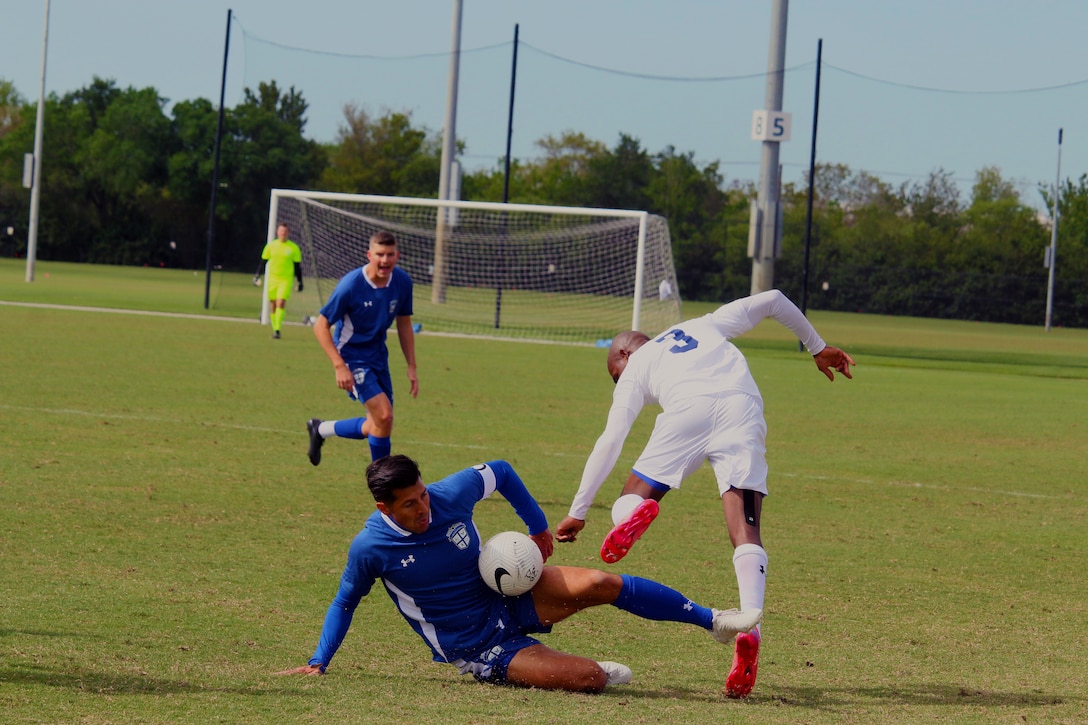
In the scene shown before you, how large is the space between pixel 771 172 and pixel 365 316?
15026 millimetres

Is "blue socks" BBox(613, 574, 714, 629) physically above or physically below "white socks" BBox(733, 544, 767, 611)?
below

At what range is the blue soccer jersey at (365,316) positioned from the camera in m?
9.45

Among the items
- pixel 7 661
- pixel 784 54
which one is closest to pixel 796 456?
pixel 7 661

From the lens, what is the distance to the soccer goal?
2766cm

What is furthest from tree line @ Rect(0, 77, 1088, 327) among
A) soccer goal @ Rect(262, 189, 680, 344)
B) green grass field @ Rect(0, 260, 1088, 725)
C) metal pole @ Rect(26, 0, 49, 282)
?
green grass field @ Rect(0, 260, 1088, 725)

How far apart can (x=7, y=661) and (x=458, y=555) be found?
1726mm

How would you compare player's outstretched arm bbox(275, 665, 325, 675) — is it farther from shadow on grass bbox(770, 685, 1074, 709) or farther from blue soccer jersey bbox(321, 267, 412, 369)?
blue soccer jersey bbox(321, 267, 412, 369)

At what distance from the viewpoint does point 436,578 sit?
16.1ft

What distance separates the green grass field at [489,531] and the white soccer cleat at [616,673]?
0.35 ft

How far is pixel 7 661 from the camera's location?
4.73 meters

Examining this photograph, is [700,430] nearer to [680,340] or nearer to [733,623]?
[680,340]

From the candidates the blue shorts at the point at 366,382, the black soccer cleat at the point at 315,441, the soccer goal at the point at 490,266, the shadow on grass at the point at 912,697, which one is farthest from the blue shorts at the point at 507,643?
the soccer goal at the point at 490,266

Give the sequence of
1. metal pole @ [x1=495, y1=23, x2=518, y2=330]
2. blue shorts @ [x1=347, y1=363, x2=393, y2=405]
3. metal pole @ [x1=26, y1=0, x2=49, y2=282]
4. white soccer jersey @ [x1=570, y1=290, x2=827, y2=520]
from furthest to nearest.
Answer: metal pole @ [x1=26, y1=0, x2=49, y2=282]
metal pole @ [x1=495, y1=23, x2=518, y2=330]
blue shorts @ [x1=347, y1=363, x2=393, y2=405]
white soccer jersey @ [x1=570, y1=290, x2=827, y2=520]

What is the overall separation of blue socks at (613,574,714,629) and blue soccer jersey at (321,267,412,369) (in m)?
4.90
